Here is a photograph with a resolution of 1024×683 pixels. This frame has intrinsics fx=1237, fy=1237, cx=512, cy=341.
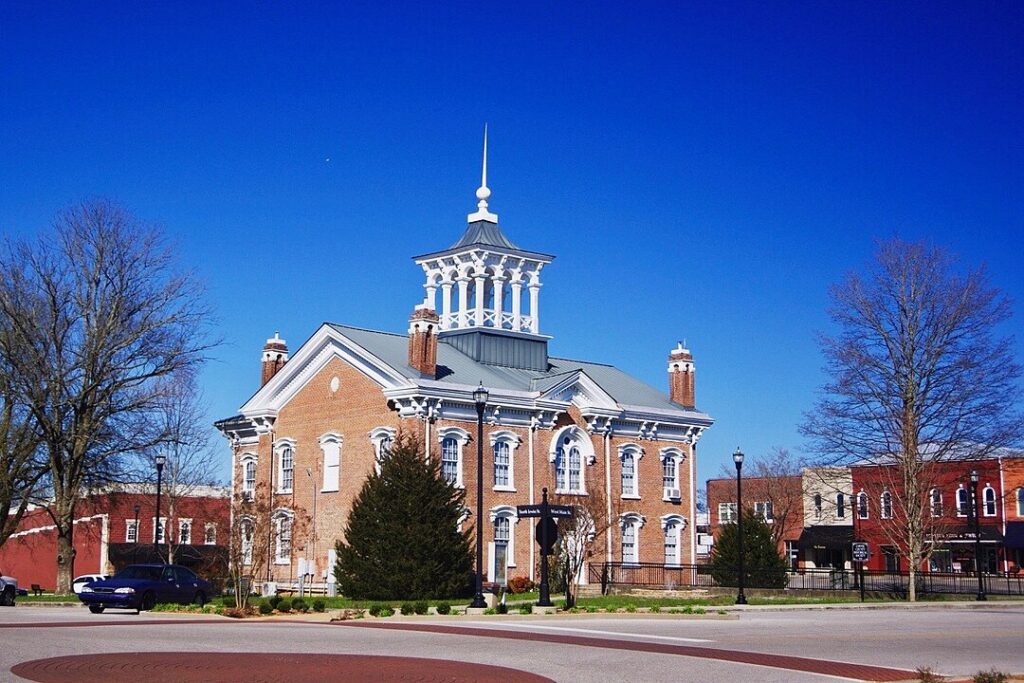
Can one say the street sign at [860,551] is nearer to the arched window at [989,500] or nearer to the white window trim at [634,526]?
the white window trim at [634,526]

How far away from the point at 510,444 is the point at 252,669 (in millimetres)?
33429

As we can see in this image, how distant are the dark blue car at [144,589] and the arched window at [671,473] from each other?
81.2 feet

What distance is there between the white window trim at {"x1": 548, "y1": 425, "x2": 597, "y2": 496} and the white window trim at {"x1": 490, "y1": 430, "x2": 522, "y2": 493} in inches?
70.4

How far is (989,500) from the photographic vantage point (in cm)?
7169

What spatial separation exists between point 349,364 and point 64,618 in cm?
2195

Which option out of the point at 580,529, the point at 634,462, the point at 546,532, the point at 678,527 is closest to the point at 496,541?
the point at 580,529

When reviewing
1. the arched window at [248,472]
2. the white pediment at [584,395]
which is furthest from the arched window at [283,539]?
the white pediment at [584,395]

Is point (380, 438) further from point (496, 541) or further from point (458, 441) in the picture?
point (496, 541)

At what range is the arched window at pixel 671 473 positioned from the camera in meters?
54.9

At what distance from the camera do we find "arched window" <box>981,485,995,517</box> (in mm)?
71325

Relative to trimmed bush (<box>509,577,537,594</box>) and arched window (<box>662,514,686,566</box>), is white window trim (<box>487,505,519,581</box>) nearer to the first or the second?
trimmed bush (<box>509,577,537,594</box>)

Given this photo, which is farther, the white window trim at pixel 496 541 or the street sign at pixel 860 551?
the white window trim at pixel 496 541

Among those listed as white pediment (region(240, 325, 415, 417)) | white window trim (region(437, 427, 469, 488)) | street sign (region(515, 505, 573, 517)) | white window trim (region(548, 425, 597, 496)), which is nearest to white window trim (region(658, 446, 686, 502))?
white window trim (region(548, 425, 597, 496))

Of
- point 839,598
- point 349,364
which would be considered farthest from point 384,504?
point 839,598
